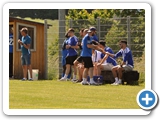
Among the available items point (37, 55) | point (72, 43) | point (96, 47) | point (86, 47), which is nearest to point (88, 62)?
point (86, 47)

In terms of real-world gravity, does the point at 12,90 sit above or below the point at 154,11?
below

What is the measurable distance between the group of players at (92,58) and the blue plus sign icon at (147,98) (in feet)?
16.4

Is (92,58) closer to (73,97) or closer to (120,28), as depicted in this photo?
(120,28)

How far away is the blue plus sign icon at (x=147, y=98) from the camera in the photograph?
251 inches

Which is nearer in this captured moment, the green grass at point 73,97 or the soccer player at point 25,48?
the green grass at point 73,97

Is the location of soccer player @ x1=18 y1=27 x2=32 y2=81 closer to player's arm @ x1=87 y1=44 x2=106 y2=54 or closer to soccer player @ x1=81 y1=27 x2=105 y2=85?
player's arm @ x1=87 y1=44 x2=106 y2=54

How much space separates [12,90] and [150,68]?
417 cm

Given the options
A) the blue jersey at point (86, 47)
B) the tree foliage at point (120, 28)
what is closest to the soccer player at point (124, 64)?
the blue jersey at point (86, 47)

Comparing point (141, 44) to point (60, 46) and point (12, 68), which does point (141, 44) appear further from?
point (12, 68)

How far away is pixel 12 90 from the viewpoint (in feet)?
33.7

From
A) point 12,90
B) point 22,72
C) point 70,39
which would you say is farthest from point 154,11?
point 22,72

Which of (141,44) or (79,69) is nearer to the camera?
(79,69)

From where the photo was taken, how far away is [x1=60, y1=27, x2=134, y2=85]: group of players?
37.4 feet

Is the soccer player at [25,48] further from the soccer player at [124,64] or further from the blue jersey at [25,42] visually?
the soccer player at [124,64]
